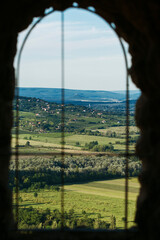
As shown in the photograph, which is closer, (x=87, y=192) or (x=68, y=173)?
(x=68, y=173)

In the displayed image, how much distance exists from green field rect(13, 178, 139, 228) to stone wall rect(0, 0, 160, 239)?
97.7 ft

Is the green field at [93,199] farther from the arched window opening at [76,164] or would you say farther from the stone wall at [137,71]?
the stone wall at [137,71]

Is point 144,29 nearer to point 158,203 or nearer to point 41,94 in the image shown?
point 158,203

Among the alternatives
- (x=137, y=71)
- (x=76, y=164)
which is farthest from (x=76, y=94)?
(x=137, y=71)

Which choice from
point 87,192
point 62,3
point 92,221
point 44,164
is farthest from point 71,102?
point 62,3

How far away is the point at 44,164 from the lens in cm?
3678

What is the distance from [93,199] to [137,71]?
33776 millimetres

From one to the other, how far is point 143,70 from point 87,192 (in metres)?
33.3

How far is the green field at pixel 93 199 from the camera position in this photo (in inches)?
1372

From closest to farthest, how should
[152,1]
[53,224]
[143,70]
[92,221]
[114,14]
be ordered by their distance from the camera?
1. [152,1]
2. [143,70]
3. [114,14]
4. [53,224]
5. [92,221]

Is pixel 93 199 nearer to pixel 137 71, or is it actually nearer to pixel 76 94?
pixel 76 94

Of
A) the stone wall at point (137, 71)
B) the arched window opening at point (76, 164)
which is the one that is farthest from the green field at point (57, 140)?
the stone wall at point (137, 71)

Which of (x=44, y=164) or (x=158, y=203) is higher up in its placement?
(x=158, y=203)

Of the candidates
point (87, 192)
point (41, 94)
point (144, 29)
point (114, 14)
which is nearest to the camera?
point (144, 29)
